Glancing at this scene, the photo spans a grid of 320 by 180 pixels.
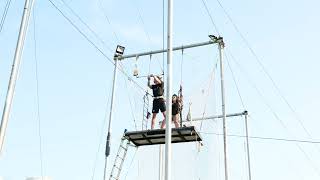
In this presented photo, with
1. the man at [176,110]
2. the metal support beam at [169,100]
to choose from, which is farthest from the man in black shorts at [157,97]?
the metal support beam at [169,100]

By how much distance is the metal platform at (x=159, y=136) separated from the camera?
45.0ft

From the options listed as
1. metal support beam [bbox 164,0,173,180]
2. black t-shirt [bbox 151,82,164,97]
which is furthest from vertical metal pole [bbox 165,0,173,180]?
black t-shirt [bbox 151,82,164,97]

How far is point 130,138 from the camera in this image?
14625 mm

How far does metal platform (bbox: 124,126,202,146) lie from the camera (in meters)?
13.7

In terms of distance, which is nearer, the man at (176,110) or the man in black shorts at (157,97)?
the man at (176,110)

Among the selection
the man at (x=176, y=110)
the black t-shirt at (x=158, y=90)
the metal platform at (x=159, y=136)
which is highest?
the black t-shirt at (x=158, y=90)

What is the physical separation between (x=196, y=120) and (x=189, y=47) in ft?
8.04

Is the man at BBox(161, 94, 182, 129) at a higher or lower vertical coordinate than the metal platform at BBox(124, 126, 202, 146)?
higher

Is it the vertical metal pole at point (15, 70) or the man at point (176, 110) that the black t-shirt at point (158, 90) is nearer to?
the man at point (176, 110)

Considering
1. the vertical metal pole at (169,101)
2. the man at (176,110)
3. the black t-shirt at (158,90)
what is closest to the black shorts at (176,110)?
the man at (176,110)

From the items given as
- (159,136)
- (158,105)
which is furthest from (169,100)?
(158,105)

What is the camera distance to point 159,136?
14.1 meters

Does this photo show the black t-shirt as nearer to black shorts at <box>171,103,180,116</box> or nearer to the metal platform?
black shorts at <box>171,103,180,116</box>

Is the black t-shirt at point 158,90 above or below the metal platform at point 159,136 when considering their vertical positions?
above
